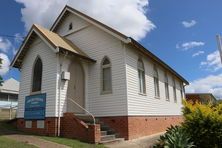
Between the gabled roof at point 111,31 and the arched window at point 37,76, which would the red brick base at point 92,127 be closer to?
the arched window at point 37,76

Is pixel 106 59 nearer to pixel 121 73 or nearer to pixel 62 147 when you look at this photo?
pixel 121 73

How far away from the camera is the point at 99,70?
603 inches

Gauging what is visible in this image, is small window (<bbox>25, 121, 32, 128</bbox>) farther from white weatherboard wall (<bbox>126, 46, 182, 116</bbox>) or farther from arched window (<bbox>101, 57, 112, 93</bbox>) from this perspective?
white weatherboard wall (<bbox>126, 46, 182, 116</bbox>)

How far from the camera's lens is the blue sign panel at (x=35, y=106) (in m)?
14.0

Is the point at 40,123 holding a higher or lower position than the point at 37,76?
lower

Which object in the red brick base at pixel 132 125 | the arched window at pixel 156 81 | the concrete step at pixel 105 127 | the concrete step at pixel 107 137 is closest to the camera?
the concrete step at pixel 107 137

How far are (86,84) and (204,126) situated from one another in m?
7.80

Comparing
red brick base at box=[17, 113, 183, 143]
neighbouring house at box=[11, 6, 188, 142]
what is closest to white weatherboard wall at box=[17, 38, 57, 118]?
neighbouring house at box=[11, 6, 188, 142]

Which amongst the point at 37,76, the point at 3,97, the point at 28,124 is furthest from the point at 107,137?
the point at 3,97

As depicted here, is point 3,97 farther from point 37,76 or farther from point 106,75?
point 106,75

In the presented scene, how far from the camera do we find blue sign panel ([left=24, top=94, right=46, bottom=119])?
46.0 feet

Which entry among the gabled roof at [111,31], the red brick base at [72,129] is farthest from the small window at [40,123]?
the gabled roof at [111,31]

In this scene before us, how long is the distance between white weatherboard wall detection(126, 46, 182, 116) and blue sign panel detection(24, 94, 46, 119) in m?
4.93

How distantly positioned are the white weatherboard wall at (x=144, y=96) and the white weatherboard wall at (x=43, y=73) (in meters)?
4.26
